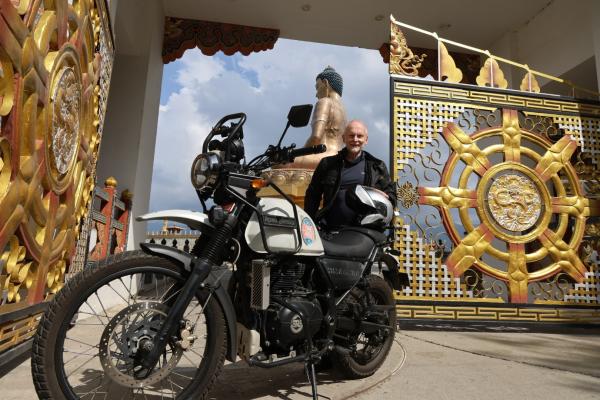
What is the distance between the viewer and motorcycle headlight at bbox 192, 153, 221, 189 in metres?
1.30

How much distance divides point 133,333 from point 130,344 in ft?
0.10

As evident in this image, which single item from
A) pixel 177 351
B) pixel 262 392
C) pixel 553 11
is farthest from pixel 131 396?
pixel 553 11

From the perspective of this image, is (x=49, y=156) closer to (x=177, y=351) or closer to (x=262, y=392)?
(x=177, y=351)

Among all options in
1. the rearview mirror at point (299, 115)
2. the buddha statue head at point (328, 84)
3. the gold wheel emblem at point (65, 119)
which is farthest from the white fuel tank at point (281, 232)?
the buddha statue head at point (328, 84)

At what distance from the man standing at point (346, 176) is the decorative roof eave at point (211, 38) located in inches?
163

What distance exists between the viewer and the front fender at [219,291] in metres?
1.22

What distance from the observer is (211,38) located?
5.75 metres

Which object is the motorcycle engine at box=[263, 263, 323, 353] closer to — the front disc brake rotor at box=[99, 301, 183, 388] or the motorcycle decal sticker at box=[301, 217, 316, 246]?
the motorcycle decal sticker at box=[301, 217, 316, 246]

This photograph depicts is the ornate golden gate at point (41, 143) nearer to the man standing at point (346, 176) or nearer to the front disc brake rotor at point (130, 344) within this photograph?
the front disc brake rotor at point (130, 344)

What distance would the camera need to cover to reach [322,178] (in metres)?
2.24

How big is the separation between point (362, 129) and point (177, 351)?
5.05 feet

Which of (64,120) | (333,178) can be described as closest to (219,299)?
(333,178)

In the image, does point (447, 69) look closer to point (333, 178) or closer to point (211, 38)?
point (333, 178)

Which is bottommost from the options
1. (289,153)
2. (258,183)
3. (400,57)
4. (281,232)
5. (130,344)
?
(130,344)
